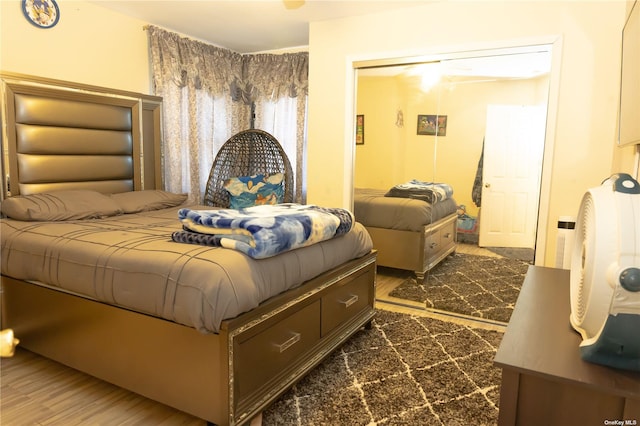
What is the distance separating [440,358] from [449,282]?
1083 mm

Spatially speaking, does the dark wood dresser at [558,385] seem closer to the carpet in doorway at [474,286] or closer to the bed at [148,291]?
the bed at [148,291]

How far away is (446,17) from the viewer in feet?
10.8

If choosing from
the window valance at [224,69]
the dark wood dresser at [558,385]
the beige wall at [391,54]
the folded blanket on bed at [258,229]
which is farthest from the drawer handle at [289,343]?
the window valance at [224,69]

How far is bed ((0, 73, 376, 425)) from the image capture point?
5.56 ft

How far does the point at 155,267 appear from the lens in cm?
177

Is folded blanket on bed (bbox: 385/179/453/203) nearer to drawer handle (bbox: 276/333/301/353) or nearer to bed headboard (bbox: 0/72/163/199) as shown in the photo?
drawer handle (bbox: 276/333/301/353)

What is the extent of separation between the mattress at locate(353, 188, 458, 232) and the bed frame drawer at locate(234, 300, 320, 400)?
66.8 inches

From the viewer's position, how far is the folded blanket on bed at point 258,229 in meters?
1.84

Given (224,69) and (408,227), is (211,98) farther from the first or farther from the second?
(408,227)

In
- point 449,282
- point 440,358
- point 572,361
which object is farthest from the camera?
point 449,282

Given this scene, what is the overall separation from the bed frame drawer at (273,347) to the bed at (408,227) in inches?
66.0

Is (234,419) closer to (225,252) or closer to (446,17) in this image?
(225,252)

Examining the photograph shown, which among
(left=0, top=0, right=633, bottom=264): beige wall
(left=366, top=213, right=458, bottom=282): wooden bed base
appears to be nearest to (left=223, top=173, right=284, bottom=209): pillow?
(left=0, top=0, right=633, bottom=264): beige wall

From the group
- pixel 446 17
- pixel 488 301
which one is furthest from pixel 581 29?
pixel 488 301
